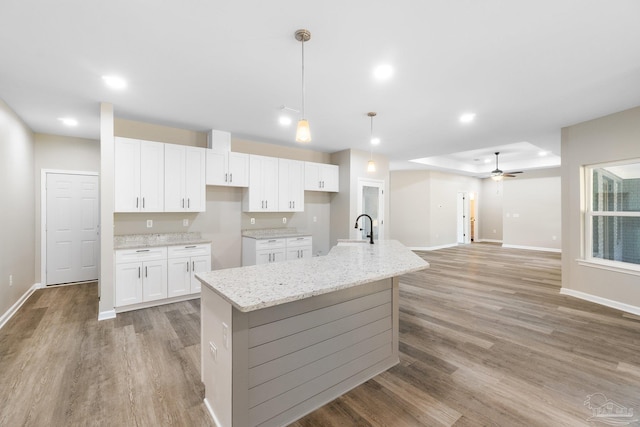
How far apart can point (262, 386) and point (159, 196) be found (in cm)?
344

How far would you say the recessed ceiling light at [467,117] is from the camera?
404cm

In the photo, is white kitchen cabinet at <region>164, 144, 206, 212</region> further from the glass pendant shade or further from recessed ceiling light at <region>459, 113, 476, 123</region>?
recessed ceiling light at <region>459, 113, 476, 123</region>

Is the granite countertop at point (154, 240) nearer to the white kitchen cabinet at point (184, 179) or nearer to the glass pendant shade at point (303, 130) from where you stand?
the white kitchen cabinet at point (184, 179)

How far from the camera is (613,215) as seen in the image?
4164 millimetres

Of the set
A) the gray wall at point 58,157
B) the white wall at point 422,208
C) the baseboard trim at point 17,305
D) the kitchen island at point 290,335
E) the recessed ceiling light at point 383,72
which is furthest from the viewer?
the white wall at point 422,208

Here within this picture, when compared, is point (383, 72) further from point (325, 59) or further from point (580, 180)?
point (580, 180)

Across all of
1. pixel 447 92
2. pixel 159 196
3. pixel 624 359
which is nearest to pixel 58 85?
pixel 159 196

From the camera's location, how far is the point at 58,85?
309 centimetres

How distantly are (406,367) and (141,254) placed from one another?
3638 mm

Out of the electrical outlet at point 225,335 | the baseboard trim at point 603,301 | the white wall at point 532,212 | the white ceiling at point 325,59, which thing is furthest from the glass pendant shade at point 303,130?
the white wall at point 532,212

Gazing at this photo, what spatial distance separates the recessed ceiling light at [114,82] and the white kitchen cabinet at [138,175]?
939 millimetres

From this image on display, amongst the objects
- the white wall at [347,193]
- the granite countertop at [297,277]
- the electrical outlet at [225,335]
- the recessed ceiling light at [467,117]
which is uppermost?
the recessed ceiling light at [467,117]

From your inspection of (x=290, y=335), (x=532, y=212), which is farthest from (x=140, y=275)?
(x=532, y=212)

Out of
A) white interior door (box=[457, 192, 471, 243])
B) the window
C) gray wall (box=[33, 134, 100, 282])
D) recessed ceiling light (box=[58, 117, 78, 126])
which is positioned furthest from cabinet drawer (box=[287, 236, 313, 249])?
white interior door (box=[457, 192, 471, 243])
